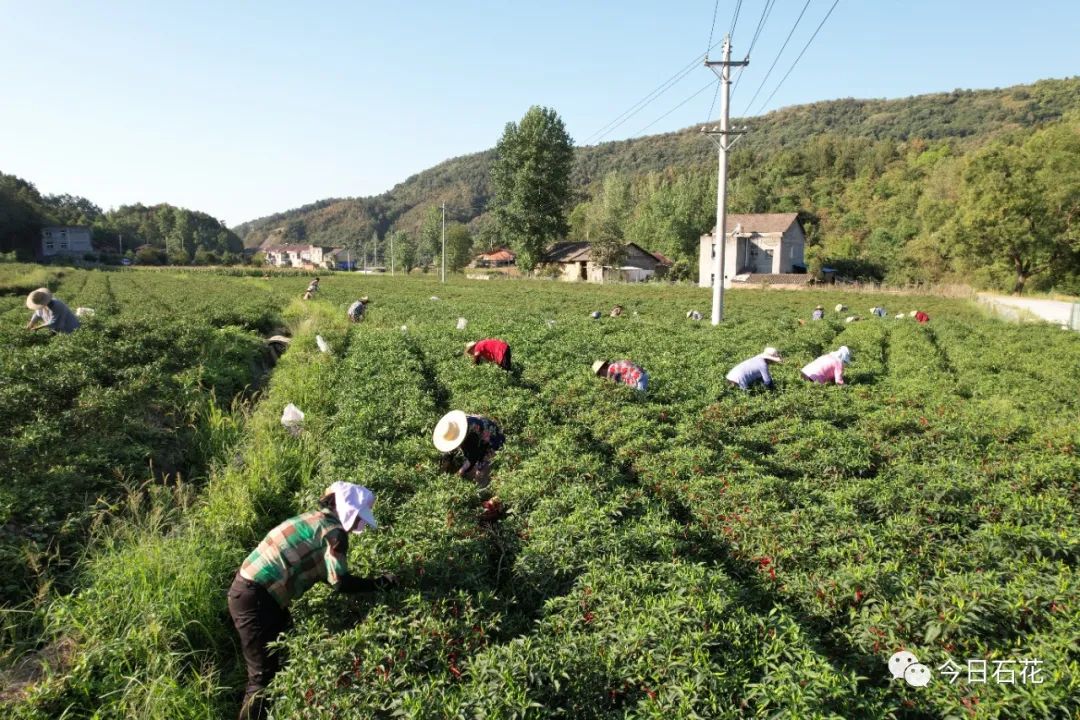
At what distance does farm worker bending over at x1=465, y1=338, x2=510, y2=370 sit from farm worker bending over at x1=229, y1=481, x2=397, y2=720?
7.95m

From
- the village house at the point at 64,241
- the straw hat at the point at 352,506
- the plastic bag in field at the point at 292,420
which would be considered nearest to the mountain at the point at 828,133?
the village house at the point at 64,241

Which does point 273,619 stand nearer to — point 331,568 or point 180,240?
point 331,568

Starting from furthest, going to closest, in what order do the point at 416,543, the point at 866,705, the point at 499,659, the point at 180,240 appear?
the point at 180,240 < the point at 416,543 < the point at 499,659 < the point at 866,705

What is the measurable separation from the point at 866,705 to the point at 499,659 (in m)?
2.32

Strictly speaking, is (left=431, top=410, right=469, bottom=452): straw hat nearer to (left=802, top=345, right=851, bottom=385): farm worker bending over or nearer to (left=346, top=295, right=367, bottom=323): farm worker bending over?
(left=802, top=345, right=851, bottom=385): farm worker bending over

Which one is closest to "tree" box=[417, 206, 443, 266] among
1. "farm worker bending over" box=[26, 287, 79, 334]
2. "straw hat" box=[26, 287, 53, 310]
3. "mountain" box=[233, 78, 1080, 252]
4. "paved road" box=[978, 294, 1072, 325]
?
"mountain" box=[233, 78, 1080, 252]

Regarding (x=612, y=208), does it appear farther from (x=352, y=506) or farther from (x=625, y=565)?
(x=352, y=506)

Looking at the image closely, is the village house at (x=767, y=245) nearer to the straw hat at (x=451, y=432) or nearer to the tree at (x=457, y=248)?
the tree at (x=457, y=248)

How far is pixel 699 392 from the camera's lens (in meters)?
11.5

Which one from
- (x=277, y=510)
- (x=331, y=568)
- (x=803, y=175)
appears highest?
(x=803, y=175)

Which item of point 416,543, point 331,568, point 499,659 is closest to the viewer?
point 499,659

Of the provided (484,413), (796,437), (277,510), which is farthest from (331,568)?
(796,437)

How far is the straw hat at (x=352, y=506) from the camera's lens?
15.8ft

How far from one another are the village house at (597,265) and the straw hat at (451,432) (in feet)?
176
